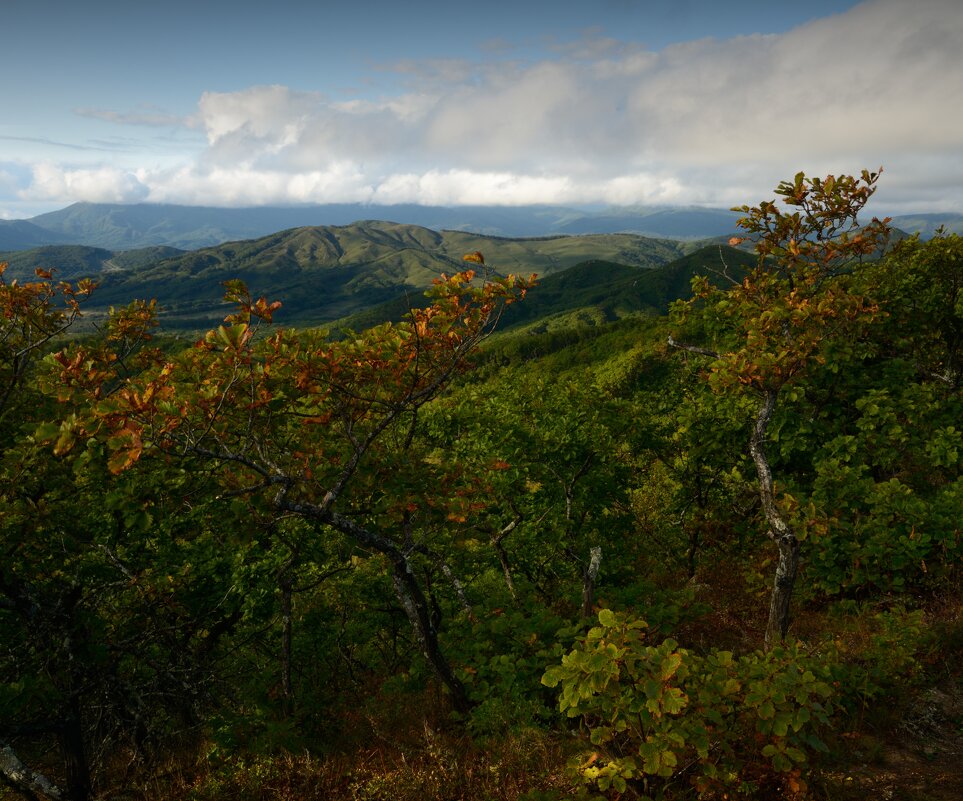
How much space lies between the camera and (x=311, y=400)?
26.5ft

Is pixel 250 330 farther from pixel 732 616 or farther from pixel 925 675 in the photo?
pixel 732 616

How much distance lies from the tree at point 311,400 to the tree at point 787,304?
606cm

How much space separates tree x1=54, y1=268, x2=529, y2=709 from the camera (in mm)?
6770

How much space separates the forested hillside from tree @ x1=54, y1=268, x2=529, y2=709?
63mm

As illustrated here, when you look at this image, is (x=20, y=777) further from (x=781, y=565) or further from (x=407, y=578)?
(x=781, y=565)

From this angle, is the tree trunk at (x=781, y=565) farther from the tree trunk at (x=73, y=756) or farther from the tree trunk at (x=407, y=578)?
the tree trunk at (x=73, y=756)

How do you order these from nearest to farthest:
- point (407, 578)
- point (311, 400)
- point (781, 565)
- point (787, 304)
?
point (311, 400) → point (407, 578) → point (781, 565) → point (787, 304)

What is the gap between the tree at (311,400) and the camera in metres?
6.77

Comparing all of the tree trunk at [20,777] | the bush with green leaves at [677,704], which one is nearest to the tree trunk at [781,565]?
the bush with green leaves at [677,704]

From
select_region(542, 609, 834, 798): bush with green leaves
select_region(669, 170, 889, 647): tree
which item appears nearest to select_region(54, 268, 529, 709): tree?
select_region(542, 609, 834, 798): bush with green leaves

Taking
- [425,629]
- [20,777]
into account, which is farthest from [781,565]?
[20,777]

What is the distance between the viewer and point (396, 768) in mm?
8742

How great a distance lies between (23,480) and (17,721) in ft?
14.4

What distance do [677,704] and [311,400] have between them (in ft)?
20.3
